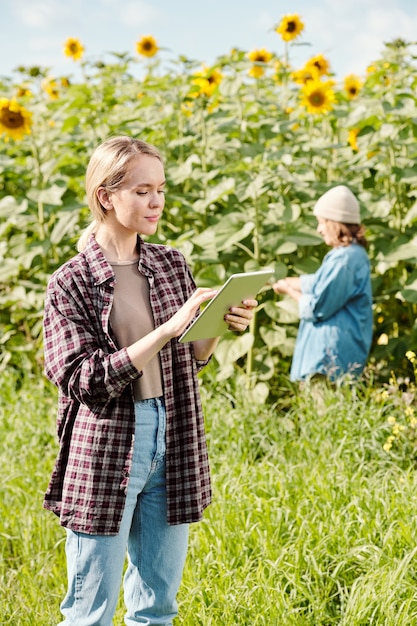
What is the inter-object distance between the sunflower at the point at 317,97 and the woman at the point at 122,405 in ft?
10.6

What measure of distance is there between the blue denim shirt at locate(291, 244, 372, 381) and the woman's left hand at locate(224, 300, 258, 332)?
2.08m

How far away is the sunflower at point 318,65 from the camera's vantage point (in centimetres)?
580

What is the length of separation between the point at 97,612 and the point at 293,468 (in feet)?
4.87

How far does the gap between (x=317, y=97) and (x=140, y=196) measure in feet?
11.0

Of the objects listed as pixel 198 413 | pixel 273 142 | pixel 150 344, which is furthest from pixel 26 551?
pixel 273 142

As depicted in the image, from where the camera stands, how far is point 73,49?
7.23 m

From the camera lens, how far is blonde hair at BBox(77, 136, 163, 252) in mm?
2242

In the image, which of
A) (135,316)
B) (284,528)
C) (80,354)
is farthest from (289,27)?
(80,354)

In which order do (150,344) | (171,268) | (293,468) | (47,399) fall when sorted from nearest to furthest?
1. (150,344)
2. (171,268)
3. (293,468)
4. (47,399)

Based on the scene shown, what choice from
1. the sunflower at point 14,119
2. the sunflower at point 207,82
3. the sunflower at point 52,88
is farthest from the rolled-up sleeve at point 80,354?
the sunflower at point 52,88

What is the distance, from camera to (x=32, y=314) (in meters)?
5.58

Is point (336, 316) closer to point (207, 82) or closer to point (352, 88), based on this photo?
point (207, 82)

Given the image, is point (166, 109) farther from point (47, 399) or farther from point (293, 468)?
point (293, 468)

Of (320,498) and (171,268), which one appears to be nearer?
(171,268)
